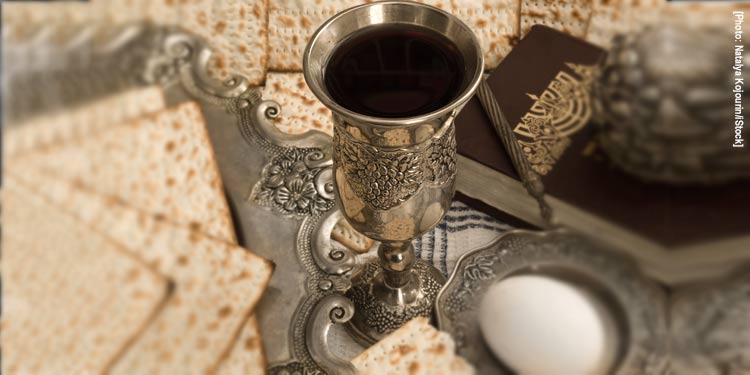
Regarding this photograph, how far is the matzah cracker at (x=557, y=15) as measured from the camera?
35 cm

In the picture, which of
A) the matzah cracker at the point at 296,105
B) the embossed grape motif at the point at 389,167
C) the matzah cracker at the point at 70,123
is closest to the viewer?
the matzah cracker at the point at 70,123

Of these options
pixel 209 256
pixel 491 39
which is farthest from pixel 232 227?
pixel 491 39

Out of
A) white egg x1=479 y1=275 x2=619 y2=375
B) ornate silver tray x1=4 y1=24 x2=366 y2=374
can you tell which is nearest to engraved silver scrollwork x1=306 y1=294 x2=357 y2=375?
ornate silver tray x1=4 y1=24 x2=366 y2=374

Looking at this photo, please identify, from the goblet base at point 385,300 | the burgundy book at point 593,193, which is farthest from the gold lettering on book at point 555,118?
the goblet base at point 385,300

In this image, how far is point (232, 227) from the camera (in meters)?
0.27

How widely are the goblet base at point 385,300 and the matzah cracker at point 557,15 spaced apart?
17cm

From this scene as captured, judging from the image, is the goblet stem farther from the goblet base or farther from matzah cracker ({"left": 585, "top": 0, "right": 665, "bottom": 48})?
matzah cracker ({"left": 585, "top": 0, "right": 665, "bottom": 48})

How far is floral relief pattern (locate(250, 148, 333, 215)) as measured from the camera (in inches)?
13.4

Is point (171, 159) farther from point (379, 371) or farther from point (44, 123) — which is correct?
point (379, 371)

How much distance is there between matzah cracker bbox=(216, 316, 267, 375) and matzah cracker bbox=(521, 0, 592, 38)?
0.23m

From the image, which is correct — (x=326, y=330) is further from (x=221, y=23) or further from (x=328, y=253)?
(x=221, y=23)

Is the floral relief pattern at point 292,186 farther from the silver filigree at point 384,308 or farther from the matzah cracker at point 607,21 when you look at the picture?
the matzah cracker at point 607,21

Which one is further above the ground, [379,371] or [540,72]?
[540,72]

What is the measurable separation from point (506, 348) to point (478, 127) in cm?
17
